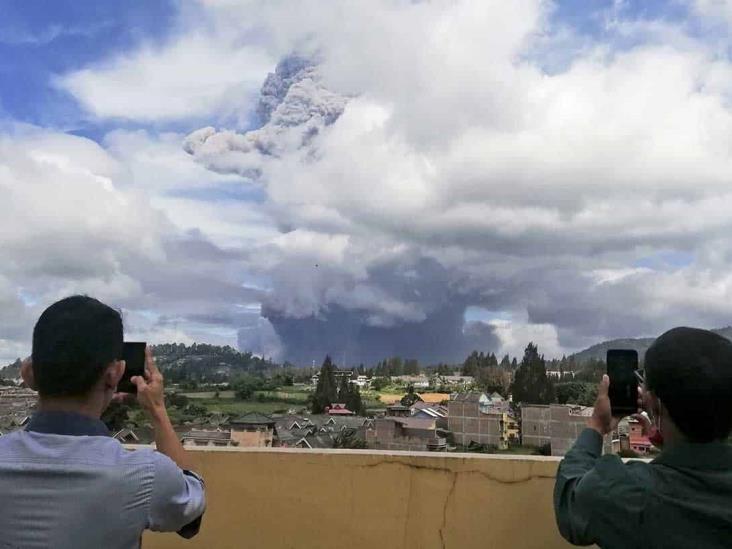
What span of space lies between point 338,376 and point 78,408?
36.2 feet

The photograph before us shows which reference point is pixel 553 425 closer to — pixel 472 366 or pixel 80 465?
pixel 80 465

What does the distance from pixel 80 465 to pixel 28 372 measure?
14.1 inches

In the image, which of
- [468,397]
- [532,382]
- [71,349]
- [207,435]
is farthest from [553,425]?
[532,382]

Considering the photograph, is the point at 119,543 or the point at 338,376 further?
the point at 338,376

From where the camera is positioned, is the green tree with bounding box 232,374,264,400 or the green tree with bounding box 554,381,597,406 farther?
the green tree with bounding box 232,374,264,400

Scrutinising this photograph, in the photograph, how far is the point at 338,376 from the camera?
12.6 m

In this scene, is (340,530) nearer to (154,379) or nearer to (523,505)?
(523,505)

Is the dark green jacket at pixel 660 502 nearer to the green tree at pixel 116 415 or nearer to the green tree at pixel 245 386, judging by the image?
the green tree at pixel 116 415

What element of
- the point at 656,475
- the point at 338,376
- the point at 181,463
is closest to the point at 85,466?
the point at 181,463

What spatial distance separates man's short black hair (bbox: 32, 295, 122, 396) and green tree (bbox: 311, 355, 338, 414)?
7.94m

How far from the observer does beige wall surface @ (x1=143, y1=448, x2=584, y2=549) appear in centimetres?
305

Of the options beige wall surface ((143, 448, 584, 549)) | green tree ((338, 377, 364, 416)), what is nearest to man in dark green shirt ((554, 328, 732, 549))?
beige wall surface ((143, 448, 584, 549))

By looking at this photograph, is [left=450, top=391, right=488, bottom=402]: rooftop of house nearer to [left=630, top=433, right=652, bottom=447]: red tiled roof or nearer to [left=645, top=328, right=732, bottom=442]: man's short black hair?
[left=630, top=433, right=652, bottom=447]: red tiled roof

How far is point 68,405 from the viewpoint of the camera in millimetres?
1646
